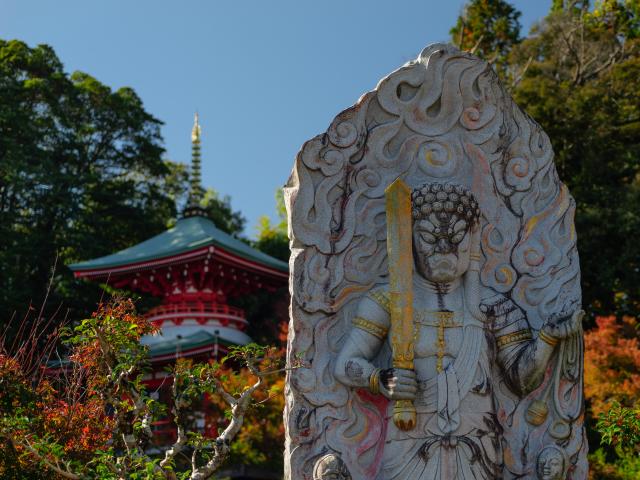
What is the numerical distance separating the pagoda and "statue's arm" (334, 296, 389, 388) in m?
13.5

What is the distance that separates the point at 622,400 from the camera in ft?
50.2

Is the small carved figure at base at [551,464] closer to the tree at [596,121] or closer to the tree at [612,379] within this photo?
the tree at [612,379]

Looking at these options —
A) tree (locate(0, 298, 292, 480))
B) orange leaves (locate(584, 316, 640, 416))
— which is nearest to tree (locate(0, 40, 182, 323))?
orange leaves (locate(584, 316, 640, 416))

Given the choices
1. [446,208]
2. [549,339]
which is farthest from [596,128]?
[549,339]

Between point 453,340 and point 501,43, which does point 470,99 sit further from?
point 501,43

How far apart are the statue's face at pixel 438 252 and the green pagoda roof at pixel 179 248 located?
45.6 feet

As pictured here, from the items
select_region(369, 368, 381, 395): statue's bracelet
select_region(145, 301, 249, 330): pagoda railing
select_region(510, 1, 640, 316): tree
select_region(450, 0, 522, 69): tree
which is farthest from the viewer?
select_region(450, 0, 522, 69): tree

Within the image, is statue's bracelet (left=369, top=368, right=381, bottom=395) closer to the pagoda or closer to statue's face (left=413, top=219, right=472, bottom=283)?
statue's face (left=413, top=219, right=472, bottom=283)

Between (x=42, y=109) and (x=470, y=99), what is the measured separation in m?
18.2

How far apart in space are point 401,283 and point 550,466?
150 cm

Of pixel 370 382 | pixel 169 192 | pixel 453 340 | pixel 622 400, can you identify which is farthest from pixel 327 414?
pixel 169 192

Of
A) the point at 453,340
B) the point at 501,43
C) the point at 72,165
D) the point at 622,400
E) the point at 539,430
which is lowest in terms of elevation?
the point at 539,430

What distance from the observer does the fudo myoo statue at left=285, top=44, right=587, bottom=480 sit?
7336mm

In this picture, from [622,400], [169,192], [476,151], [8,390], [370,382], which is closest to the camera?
[370,382]
